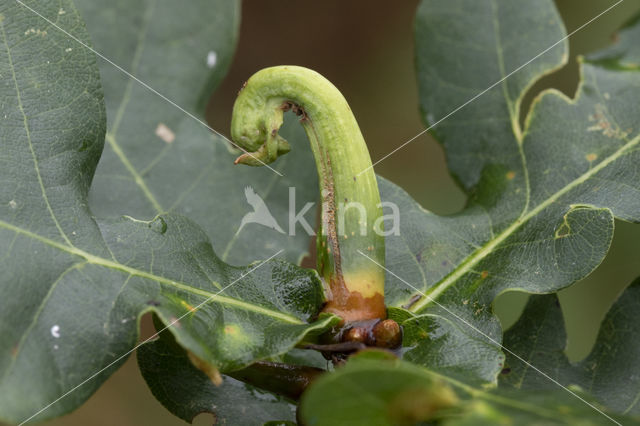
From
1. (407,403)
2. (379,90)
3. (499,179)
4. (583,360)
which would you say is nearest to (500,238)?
(499,179)

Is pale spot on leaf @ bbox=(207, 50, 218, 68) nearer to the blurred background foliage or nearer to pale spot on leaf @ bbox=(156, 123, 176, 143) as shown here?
pale spot on leaf @ bbox=(156, 123, 176, 143)

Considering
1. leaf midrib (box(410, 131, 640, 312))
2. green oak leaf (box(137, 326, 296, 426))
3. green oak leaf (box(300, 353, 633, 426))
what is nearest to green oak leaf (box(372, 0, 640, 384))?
leaf midrib (box(410, 131, 640, 312))

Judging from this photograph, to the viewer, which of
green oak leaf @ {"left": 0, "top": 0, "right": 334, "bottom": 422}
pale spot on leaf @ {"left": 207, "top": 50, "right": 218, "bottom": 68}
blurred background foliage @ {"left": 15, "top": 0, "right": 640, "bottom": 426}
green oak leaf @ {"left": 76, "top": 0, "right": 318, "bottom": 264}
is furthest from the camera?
blurred background foliage @ {"left": 15, "top": 0, "right": 640, "bottom": 426}

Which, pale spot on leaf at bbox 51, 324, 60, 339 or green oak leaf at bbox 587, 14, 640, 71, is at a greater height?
green oak leaf at bbox 587, 14, 640, 71

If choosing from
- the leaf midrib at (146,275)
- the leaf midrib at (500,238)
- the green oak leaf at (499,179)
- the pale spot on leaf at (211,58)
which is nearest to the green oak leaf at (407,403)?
the green oak leaf at (499,179)

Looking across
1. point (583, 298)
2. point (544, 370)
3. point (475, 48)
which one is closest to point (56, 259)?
point (544, 370)

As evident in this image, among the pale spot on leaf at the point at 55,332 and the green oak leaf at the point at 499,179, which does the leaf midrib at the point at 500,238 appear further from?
the pale spot on leaf at the point at 55,332

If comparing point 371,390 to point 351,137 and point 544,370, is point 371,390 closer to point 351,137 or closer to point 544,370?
point 351,137
